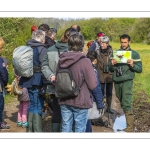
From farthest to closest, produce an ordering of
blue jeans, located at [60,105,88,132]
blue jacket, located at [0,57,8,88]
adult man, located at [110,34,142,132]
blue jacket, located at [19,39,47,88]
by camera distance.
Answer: adult man, located at [110,34,142,132], blue jacket, located at [0,57,8,88], blue jacket, located at [19,39,47,88], blue jeans, located at [60,105,88,132]

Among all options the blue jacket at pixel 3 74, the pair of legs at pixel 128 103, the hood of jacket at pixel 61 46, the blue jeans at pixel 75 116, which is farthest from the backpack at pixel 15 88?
the pair of legs at pixel 128 103

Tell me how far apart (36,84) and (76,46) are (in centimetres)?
129

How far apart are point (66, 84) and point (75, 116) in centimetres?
52

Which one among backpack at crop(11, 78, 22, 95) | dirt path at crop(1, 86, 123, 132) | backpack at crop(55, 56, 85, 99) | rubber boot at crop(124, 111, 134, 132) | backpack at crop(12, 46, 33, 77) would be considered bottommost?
dirt path at crop(1, 86, 123, 132)

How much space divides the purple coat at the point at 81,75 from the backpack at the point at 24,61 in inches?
38.4

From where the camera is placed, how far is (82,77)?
15.3 ft

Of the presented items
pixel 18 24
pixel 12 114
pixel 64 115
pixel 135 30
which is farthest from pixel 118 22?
pixel 64 115

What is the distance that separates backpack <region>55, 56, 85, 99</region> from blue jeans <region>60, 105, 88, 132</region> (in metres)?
0.22

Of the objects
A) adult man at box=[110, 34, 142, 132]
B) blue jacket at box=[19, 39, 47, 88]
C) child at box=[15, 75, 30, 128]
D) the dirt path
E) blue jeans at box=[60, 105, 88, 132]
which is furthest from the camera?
child at box=[15, 75, 30, 128]

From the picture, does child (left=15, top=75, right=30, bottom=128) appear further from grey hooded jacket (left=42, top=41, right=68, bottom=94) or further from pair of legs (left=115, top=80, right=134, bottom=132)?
pair of legs (left=115, top=80, right=134, bottom=132)

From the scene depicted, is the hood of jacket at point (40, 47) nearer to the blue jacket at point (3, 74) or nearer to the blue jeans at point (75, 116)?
the blue jacket at point (3, 74)

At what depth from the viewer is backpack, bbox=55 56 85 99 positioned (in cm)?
460

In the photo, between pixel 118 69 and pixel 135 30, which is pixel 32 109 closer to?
pixel 118 69

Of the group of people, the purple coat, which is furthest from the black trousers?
the purple coat
